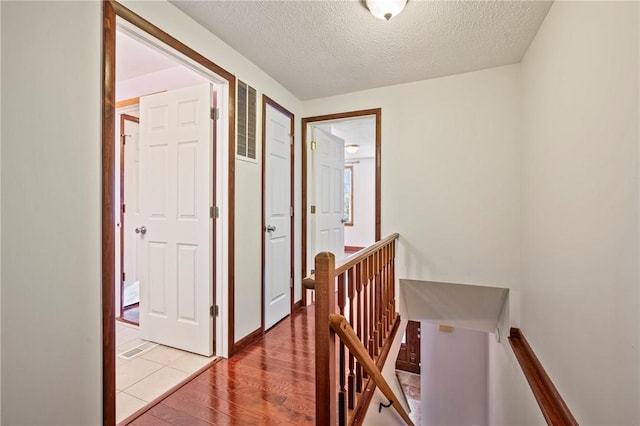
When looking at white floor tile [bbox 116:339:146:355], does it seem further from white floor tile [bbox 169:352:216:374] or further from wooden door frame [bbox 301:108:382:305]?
wooden door frame [bbox 301:108:382:305]

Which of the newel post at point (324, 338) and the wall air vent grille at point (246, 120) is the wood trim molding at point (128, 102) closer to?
the wall air vent grille at point (246, 120)

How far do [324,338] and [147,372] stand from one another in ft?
5.05

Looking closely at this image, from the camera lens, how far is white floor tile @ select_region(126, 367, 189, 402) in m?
1.71

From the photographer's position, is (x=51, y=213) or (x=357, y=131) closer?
(x=51, y=213)

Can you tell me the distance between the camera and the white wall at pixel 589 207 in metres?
1.04

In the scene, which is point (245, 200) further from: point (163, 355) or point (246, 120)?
point (163, 355)

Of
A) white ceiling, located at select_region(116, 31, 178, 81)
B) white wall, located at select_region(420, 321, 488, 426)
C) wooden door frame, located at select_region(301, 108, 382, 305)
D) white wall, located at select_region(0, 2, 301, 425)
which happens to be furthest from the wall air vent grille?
white wall, located at select_region(420, 321, 488, 426)

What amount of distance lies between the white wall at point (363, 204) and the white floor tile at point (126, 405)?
17.4 ft

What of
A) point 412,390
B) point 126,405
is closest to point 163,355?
point 126,405

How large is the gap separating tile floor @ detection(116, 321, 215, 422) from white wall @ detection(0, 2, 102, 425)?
1.37 ft

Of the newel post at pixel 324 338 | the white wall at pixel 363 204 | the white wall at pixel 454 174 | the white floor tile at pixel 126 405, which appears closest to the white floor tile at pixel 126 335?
the white floor tile at pixel 126 405

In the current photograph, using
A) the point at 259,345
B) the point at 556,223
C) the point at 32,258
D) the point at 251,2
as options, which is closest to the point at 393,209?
the point at 556,223

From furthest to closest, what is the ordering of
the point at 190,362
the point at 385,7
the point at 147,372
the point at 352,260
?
the point at 190,362 < the point at 147,372 < the point at 385,7 < the point at 352,260

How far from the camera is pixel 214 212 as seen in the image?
6.91 feet
